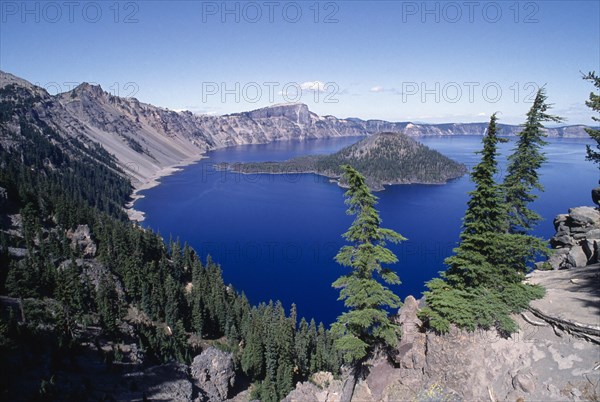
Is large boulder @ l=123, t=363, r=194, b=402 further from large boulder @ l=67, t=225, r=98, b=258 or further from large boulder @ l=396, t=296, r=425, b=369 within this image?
large boulder @ l=67, t=225, r=98, b=258

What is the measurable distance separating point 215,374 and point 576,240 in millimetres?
53491

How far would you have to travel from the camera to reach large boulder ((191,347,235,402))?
55.7 meters

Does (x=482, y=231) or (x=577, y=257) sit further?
(x=577, y=257)

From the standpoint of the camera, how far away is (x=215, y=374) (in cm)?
5688

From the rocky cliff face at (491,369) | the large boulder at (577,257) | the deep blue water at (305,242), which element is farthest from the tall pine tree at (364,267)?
the deep blue water at (305,242)

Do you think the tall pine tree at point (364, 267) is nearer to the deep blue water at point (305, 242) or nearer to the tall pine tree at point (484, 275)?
the tall pine tree at point (484, 275)

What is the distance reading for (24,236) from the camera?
85812 millimetres

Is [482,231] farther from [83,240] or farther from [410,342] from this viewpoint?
[83,240]

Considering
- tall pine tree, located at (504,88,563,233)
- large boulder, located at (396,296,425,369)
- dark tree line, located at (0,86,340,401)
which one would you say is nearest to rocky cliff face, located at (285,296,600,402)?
large boulder, located at (396,296,425,369)

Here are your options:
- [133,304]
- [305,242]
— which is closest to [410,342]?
[133,304]

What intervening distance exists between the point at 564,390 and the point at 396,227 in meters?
141

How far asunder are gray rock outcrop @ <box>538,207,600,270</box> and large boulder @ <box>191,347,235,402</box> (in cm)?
4860

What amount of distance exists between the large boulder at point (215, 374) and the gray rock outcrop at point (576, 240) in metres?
48.6

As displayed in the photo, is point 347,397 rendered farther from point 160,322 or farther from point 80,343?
point 160,322
